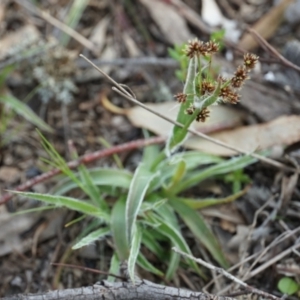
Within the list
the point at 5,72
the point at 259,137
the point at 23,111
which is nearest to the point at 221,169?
the point at 259,137

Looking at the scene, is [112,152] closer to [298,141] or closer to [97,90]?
[97,90]

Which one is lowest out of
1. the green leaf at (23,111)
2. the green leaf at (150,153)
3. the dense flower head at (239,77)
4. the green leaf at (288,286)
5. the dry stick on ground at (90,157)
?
the green leaf at (288,286)

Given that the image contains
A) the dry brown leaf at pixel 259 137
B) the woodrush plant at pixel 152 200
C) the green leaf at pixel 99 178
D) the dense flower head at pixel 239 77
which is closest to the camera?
the dense flower head at pixel 239 77

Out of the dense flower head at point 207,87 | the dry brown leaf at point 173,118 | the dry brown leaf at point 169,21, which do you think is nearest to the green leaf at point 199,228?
the dry brown leaf at point 173,118

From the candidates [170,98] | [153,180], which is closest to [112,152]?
[153,180]

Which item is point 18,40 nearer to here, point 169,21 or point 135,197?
point 169,21

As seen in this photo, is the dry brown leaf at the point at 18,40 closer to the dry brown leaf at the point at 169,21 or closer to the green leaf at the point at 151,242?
the dry brown leaf at the point at 169,21

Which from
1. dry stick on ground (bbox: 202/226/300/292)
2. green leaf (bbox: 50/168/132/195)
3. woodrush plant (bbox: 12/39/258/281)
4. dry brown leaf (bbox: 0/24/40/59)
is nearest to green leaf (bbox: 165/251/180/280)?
woodrush plant (bbox: 12/39/258/281)
